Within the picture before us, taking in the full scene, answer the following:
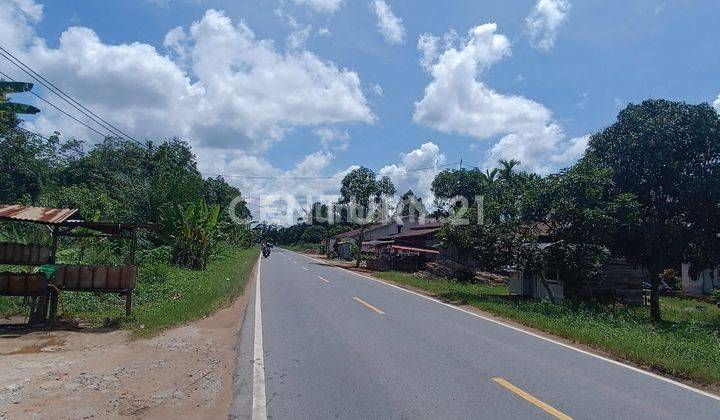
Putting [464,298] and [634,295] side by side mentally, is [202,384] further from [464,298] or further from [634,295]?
[634,295]

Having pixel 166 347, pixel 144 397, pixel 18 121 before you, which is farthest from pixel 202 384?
pixel 18 121

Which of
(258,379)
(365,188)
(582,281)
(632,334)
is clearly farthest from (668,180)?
(365,188)

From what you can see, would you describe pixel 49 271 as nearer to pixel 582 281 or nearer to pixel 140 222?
pixel 140 222

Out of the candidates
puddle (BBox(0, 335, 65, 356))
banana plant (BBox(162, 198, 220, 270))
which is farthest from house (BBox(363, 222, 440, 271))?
puddle (BBox(0, 335, 65, 356))

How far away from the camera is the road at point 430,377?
19.3ft

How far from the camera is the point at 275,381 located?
6.86 meters

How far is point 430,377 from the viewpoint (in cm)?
717

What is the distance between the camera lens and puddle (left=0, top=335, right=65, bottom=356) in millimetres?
8422

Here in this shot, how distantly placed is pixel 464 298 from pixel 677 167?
8354 mm

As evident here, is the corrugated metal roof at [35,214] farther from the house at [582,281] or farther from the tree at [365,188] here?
the tree at [365,188]

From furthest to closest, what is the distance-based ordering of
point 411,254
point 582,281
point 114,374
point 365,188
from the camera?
point 365,188 < point 411,254 < point 582,281 < point 114,374

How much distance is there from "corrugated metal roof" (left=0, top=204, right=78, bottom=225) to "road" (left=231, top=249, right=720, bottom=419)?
4.68 meters

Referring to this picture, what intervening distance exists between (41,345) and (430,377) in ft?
23.0

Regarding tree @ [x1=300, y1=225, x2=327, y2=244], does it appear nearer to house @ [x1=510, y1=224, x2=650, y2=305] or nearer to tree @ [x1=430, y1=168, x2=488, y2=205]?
tree @ [x1=430, y1=168, x2=488, y2=205]
